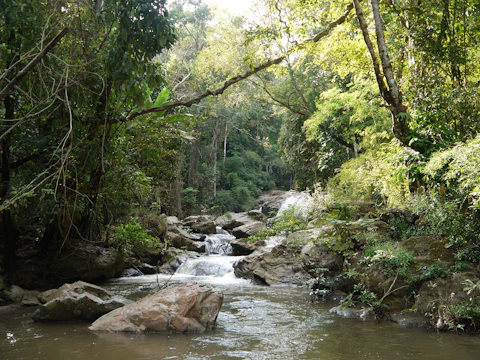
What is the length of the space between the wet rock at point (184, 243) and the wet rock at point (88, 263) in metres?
4.75

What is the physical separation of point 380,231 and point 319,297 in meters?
1.86

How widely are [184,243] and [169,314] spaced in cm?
1013

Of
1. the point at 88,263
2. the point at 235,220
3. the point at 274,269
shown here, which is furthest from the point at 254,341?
the point at 235,220

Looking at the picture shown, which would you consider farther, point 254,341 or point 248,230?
point 248,230

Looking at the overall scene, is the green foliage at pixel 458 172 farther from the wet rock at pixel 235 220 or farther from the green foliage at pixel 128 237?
the wet rock at pixel 235 220

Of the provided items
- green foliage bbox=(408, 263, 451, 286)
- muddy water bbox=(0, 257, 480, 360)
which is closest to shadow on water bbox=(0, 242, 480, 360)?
muddy water bbox=(0, 257, 480, 360)

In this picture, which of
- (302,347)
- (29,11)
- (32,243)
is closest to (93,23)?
(29,11)

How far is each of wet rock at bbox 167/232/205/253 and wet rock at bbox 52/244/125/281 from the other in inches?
187

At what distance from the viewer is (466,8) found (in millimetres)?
7758

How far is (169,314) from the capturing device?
5.72 m

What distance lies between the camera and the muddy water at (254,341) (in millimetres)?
4707

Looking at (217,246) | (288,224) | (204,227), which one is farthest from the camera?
(204,227)

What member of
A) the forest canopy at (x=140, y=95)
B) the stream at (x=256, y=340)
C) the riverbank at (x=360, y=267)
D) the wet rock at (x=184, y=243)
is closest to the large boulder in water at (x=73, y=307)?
the stream at (x=256, y=340)

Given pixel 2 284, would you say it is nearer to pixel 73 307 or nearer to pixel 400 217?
pixel 73 307
